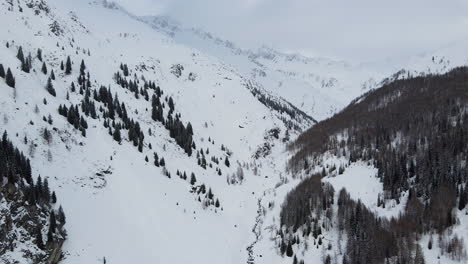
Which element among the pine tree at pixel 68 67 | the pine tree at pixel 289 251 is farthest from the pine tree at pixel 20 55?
the pine tree at pixel 289 251

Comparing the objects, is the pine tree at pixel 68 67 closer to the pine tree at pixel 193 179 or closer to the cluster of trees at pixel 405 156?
the pine tree at pixel 193 179

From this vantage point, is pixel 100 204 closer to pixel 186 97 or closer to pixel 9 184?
pixel 9 184

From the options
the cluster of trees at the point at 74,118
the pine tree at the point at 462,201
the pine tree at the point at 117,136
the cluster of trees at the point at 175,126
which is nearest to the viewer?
the pine tree at the point at 462,201

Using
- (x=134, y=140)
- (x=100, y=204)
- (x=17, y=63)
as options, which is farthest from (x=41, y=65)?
(x=100, y=204)

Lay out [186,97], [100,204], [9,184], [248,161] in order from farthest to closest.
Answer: [186,97]
[248,161]
[100,204]
[9,184]

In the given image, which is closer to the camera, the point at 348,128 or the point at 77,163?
the point at 77,163

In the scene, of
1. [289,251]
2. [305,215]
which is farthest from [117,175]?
[305,215]

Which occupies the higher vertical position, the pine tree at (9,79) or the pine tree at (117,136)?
the pine tree at (9,79)

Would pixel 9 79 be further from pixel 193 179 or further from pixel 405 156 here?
pixel 405 156

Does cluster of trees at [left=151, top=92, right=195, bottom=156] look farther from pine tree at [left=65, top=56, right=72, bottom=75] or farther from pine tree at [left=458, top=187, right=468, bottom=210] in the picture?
pine tree at [left=458, top=187, right=468, bottom=210]
